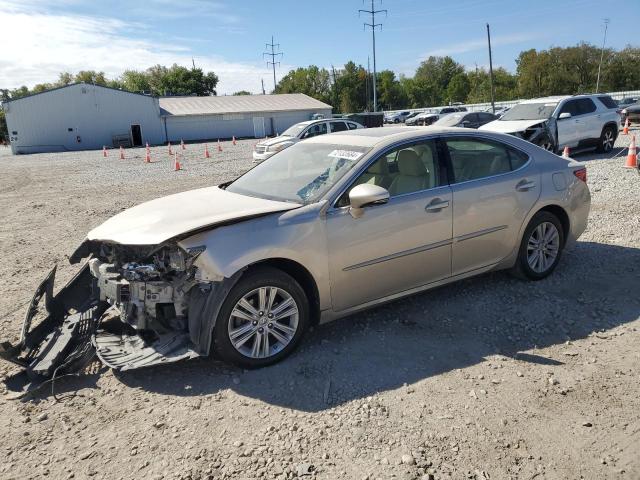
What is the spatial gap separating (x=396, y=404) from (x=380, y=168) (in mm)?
1972

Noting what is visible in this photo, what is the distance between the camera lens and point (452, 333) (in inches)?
171

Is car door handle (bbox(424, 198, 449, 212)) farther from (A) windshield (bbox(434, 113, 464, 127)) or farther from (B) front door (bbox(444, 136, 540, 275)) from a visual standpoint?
(A) windshield (bbox(434, 113, 464, 127))

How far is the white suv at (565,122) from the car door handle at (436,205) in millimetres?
10002

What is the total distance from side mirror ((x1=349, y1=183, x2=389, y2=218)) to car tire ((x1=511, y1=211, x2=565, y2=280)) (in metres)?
1.99

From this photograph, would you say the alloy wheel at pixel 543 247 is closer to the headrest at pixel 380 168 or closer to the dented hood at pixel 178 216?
the headrest at pixel 380 168

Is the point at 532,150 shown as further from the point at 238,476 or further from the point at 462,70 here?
the point at 462,70

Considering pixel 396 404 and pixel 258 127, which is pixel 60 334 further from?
pixel 258 127

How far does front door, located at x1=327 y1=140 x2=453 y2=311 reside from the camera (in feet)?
13.3

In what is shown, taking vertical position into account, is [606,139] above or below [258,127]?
below

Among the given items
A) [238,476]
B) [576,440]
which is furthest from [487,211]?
[238,476]

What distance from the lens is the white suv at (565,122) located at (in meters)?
13.8

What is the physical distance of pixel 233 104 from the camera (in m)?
58.4

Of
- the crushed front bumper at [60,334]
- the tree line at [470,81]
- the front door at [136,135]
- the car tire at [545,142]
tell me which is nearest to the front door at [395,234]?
the crushed front bumper at [60,334]

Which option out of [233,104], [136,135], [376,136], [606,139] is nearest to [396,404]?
[376,136]
